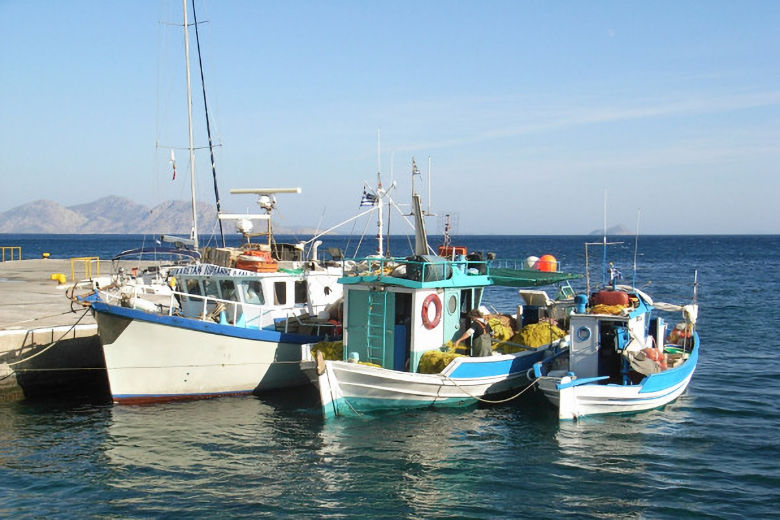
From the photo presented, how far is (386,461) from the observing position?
594 inches

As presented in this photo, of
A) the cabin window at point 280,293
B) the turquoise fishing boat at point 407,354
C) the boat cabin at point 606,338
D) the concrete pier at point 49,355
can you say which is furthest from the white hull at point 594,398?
the concrete pier at point 49,355

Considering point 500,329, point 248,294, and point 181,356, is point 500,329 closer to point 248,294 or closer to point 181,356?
point 248,294

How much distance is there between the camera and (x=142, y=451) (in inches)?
623

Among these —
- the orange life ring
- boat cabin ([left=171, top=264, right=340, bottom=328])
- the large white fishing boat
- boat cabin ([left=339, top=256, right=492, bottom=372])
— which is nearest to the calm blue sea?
the large white fishing boat

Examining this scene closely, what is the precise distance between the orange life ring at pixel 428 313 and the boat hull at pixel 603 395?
125 inches

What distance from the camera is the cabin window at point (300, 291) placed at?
22.2m

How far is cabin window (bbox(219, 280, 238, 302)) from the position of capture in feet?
69.7

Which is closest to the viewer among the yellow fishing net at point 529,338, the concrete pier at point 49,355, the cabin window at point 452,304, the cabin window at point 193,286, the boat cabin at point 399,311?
the boat cabin at point 399,311

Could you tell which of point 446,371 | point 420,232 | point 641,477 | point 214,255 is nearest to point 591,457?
point 641,477

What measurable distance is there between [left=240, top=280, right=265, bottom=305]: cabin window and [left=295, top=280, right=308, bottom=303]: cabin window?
130 centimetres

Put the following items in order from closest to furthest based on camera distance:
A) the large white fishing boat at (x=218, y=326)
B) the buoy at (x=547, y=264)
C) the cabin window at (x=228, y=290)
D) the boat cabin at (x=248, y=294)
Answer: the large white fishing boat at (x=218, y=326) → the boat cabin at (x=248, y=294) → the cabin window at (x=228, y=290) → the buoy at (x=547, y=264)

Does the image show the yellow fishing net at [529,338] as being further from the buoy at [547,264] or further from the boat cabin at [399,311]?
the buoy at [547,264]

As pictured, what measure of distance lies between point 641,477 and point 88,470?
37.4 feet

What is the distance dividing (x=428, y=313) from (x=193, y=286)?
7.81 metres
